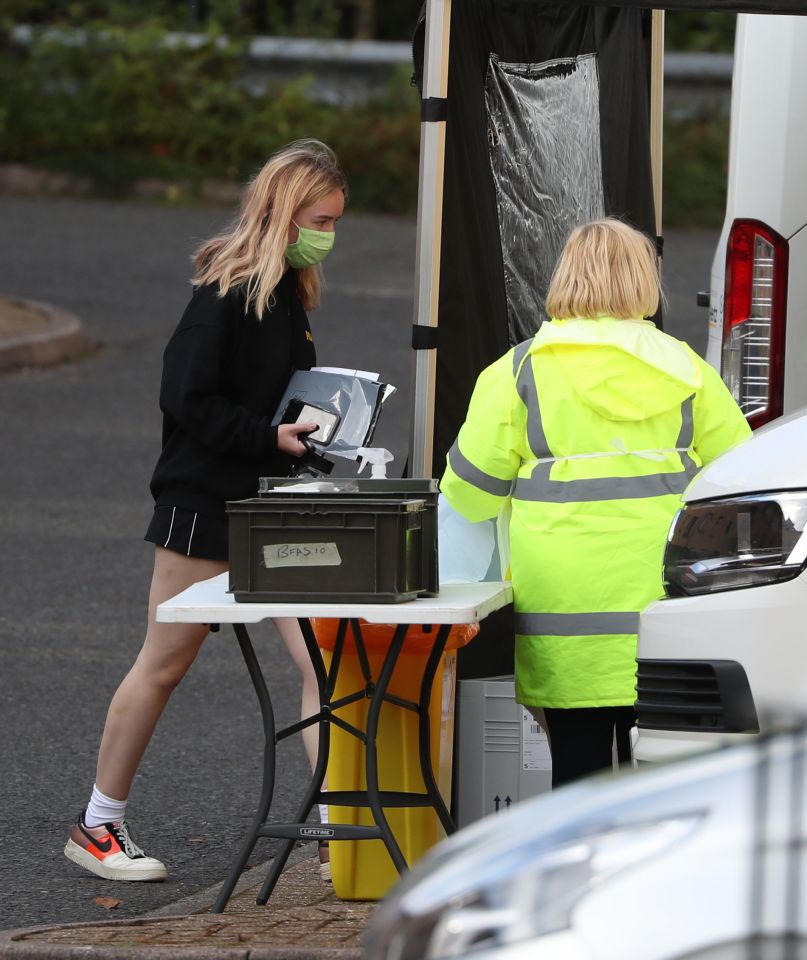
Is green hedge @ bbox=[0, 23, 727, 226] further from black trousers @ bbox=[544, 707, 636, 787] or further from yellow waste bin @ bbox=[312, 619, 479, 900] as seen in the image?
black trousers @ bbox=[544, 707, 636, 787]

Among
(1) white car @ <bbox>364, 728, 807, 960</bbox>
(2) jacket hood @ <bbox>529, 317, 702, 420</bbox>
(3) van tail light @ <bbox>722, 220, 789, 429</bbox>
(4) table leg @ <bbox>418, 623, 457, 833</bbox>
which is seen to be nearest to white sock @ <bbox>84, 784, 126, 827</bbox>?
(4) table leg @ <bbox>418, 623, 457, 833</bbox>

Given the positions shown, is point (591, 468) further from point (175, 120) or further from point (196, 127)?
point (175, 120)

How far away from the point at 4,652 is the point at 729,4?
164 inches

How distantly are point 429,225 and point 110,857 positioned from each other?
6.50ft

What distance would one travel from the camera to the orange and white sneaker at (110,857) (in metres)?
5.05

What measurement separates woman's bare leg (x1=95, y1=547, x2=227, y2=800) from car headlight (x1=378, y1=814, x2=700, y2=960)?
8.55 feet

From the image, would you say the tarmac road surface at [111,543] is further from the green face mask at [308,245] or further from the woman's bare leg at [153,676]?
the green face mask at [308,245]

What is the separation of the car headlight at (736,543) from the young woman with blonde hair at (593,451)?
1.14 ft

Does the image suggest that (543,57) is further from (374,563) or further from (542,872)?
(542,872)

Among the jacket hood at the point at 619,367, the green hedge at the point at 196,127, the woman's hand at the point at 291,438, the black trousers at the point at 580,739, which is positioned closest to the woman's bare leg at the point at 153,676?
the woman's hand at the point at 291,438

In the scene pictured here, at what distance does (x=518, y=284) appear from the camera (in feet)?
18.6

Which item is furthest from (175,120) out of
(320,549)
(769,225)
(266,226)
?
(320,549)

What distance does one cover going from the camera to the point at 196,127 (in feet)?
64.2

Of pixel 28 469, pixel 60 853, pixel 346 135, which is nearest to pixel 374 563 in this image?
pixel 60 853
